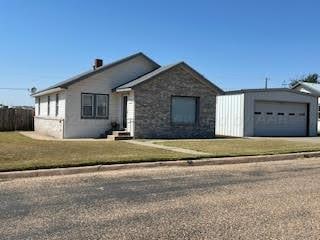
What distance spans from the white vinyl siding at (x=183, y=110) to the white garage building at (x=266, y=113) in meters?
5.02

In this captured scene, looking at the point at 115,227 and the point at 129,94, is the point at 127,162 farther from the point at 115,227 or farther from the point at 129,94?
the point at 129,94

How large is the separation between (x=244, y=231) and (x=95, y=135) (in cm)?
Result: 1980

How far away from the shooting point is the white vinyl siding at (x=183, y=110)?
83.9 ft

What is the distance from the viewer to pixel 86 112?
2503 centimetres

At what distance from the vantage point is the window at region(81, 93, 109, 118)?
24.9m

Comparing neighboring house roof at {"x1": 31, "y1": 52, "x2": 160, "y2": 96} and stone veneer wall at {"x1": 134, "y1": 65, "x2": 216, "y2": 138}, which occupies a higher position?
neighboring house roof at {"x1": 31, "y1": 52, "x2": 160, "y2": 96}

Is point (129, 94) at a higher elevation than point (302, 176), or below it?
higher

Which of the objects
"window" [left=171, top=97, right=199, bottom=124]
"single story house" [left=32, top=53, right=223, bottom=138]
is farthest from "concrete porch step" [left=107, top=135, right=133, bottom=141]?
"window" [left=171, top=97, right=199, bottom=124]

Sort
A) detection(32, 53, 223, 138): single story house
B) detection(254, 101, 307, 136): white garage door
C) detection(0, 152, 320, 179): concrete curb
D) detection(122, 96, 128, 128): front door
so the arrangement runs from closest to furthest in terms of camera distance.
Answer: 1. detection(0, 152, 320, 179): concrete curb
2. detection(32, 53, 223, 138): single story house
3. detection(122, 96, 128, 128): front door
4. detection(254, 101, 307, 136): white garage door

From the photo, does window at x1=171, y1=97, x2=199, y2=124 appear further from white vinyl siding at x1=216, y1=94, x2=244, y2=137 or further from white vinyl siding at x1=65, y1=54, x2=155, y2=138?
white vinyl siding at x1=216, y1=94, x2=244, y2=137

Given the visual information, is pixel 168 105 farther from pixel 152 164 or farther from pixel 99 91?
pixel 152 164

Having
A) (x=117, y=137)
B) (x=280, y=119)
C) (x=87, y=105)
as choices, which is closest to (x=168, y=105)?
(x=117, y=137)

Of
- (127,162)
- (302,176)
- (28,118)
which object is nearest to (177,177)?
(127,162)

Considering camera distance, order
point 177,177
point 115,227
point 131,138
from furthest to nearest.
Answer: point 131,138, point 177,177, point 115,227
